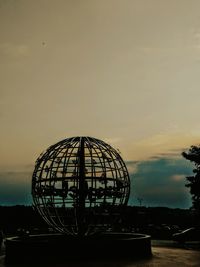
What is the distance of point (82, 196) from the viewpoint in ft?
50.0

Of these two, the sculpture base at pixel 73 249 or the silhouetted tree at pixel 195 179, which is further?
the silhouetted tree at pixel 195 179

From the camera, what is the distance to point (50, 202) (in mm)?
15703

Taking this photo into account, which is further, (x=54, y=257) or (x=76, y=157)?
(x=76, y=157)

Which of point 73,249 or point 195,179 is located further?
point 195,179

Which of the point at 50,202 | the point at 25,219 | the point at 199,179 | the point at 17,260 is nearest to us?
the point at 17,260

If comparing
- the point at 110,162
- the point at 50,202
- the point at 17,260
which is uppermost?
the point at 110,162

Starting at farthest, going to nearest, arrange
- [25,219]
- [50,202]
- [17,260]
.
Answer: [25,219], [50,202], [17,260]

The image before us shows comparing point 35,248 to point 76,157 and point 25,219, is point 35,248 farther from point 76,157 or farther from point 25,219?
point 25,219

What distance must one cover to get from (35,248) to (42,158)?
3852 millimetres

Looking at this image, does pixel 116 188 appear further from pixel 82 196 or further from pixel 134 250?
pixel 134 250

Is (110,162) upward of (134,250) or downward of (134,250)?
upward

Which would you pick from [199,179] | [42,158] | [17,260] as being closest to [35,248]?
[17,260]

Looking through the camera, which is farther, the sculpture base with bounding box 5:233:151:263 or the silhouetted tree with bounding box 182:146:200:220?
the silhouetted tree with bounding box 182:146:200:220

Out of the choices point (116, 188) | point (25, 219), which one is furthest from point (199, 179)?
point (25, 219)
